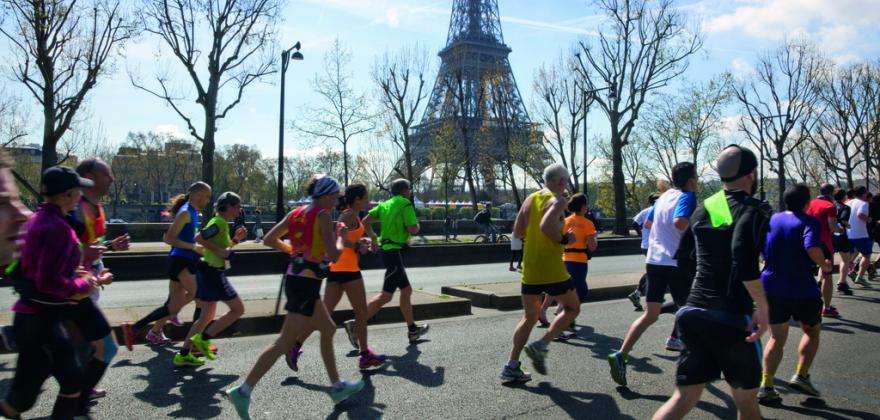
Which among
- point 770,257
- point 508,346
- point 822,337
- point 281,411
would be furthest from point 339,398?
point 822,337

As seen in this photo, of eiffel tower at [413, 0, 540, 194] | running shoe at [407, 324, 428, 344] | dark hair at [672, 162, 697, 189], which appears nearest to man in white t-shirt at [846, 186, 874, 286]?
dark hair at [672, 162, 697, 189]

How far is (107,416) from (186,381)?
97cm

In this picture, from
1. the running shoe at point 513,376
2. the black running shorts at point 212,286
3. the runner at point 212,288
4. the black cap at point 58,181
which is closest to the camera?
the black cap at point 58,181

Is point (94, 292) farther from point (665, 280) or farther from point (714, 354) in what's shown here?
point (665, 280)

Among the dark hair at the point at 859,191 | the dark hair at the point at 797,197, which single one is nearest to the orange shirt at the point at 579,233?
the dark hair at the point at 797,197

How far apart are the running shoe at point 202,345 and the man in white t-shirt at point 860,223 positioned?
10601 mm

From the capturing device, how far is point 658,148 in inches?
1829

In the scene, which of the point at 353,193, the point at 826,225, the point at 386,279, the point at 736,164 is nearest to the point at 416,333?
the point at 386,279

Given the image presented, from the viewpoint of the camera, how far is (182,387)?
5395 mm

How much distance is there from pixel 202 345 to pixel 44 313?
2.51 metres

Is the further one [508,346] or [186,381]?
[508,346]

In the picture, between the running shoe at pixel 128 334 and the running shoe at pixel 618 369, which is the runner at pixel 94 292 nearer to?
the running shoe at pixel 128 334

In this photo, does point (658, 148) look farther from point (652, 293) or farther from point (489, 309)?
point (652, 293)

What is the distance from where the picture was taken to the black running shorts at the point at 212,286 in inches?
248
